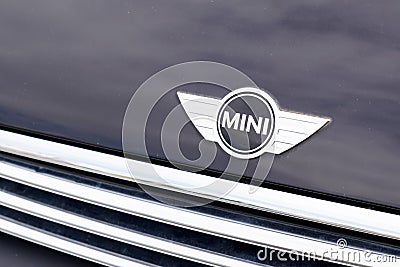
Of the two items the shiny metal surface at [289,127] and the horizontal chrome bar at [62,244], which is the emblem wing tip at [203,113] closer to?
the shiny metal surface at [289,127]

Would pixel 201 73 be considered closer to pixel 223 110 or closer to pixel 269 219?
pixel 223 110

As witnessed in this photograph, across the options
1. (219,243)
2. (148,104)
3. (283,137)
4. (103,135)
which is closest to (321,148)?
(283,137)

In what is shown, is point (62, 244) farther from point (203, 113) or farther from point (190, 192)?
point (203, 113)

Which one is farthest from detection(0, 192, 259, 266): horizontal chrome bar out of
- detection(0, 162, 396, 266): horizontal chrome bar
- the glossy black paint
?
the glossy black paint

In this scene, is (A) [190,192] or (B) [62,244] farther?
(B) [62,244]

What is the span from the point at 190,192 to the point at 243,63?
314mm

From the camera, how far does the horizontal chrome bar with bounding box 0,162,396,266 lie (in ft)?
4.49

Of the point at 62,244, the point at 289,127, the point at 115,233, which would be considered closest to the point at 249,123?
Answer: the point at 289,127

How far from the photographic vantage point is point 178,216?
145 cm

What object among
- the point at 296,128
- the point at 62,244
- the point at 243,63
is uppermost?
the point at 243,63

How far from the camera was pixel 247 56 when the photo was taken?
147 cm

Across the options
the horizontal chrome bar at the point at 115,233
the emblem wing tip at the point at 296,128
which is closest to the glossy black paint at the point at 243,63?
the emblem wing tip at the point at 296,128

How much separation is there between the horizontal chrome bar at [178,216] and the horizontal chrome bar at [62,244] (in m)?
0.07

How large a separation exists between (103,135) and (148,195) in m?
A: 0.19
